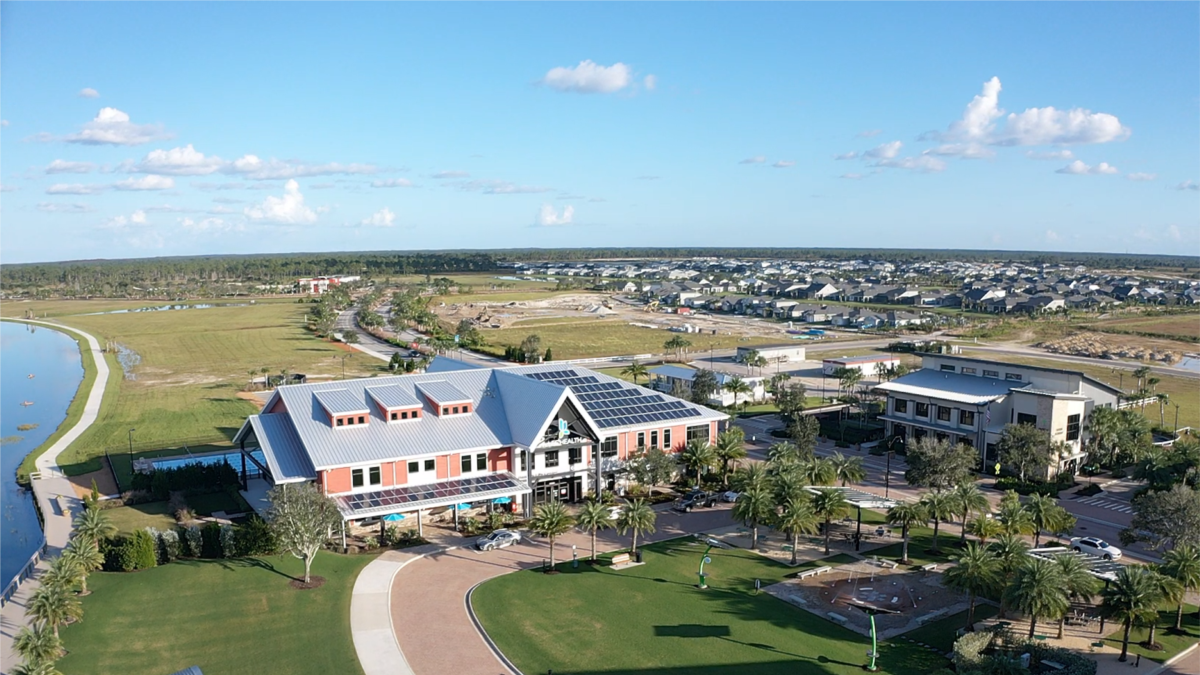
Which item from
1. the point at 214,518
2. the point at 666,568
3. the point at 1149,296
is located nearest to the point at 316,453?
the point at 214,518

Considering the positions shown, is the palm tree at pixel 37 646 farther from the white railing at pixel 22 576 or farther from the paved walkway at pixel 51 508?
the white railing at pixel 22 576

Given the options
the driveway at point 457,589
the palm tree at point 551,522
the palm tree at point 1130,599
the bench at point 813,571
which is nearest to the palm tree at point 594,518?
the palm tree at point 551,522

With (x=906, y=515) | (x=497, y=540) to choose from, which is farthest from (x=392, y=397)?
(x=906, y=515)

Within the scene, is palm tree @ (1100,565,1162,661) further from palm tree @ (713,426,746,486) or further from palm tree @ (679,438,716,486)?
palm tree @ (679,438,716,486)


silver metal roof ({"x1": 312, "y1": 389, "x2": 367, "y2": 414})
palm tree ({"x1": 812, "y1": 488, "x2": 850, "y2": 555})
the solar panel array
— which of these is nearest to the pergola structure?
palm tree ({"x1": 812, "y1": 488, "x2": 850, "y2": 555})

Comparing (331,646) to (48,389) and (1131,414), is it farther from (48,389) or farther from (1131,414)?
(48,389)

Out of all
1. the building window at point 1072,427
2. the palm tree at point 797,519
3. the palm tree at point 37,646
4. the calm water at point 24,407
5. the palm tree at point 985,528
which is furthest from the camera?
the building window at point 1072,427

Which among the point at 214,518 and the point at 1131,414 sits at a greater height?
the point at 1131,414
